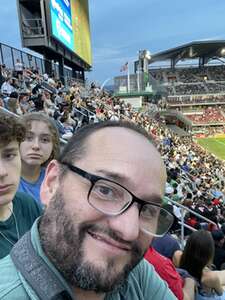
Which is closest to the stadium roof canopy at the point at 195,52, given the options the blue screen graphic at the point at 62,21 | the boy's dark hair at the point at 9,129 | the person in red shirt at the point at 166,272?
the blue screen graphic at the point at 62,21

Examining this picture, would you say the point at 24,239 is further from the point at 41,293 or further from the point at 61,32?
the point at 61,32

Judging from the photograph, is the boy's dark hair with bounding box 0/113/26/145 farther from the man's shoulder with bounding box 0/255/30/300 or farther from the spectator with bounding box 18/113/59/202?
the man's shoulder with bounding box 0/255/30/300

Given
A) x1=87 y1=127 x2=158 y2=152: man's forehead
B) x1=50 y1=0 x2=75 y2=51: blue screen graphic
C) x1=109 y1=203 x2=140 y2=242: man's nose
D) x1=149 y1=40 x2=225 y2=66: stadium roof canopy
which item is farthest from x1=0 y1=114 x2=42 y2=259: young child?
x1=149 y1=40 x2=225 y2=66: stadium roof canopy

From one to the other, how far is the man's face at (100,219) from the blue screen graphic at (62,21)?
20846mm

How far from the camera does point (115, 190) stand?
109 cm

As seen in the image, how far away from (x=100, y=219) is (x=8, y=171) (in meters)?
0.89

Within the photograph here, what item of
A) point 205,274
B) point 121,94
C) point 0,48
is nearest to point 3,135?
point 205,274

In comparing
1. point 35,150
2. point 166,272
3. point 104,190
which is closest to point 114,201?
point 104,190

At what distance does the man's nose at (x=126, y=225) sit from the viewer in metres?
1.02

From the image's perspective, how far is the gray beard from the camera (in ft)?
3.09

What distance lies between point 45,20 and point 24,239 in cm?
2131

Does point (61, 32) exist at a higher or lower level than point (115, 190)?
higher

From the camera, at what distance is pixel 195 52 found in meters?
69.6

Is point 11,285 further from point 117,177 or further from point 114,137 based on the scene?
point 114,137
